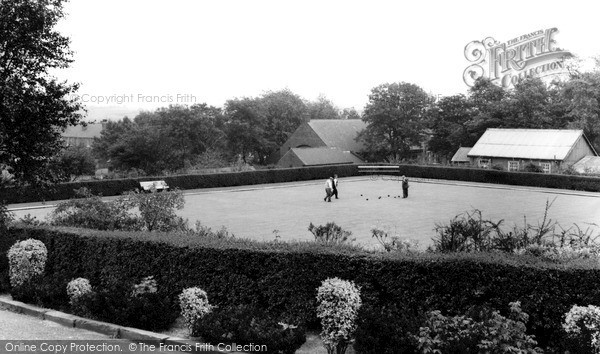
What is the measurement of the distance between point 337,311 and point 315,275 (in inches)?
40.4

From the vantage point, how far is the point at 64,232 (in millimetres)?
12602

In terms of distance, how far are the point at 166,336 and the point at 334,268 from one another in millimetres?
2798

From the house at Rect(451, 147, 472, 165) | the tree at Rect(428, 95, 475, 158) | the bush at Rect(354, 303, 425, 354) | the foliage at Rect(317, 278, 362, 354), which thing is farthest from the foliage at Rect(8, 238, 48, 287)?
the tree at Rect(428, 95, 475, 158)

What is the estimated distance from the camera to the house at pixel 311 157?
5742 cm

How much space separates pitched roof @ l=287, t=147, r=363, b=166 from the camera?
189ft

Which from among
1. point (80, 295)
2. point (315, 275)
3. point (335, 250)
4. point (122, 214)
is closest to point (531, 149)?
point (122, 214)

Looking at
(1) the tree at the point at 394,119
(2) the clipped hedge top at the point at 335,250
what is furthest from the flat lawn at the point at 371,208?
(1) the tree at the point at 394,119

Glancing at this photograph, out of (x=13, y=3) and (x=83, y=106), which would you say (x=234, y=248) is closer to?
(x=83, y=106)

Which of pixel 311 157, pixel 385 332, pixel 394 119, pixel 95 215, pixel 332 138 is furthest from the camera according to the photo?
pixel 332 138

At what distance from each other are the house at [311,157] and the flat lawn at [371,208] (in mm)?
15199

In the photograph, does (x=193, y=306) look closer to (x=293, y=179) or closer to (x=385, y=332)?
(x=385, y=332)

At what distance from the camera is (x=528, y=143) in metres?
48.4

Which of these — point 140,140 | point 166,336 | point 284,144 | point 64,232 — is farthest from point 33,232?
point 284,144

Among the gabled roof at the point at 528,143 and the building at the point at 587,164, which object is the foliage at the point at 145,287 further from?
the gabled roof at the point at 528,143
